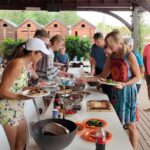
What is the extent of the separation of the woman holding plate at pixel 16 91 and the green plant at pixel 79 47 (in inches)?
319

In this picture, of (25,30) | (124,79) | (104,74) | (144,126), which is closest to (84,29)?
(25,30)

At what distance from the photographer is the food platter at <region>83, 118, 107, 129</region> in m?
1.93

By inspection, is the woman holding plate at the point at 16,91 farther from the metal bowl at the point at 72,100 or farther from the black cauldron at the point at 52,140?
the black cauldron at the point at 52,140

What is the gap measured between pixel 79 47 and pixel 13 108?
27.4 feet

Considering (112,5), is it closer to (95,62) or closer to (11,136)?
(95,62)

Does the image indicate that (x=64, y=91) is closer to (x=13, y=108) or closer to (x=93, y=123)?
(x=13, y=108)

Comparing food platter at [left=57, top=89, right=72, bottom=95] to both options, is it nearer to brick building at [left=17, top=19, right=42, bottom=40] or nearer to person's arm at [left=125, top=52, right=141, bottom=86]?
person's arm at [left=125, top=52, right=141, bottom=86]

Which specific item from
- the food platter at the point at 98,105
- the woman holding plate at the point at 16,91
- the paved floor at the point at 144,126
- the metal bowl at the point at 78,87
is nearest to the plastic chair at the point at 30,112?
the woman holding plate at the point at 16,91

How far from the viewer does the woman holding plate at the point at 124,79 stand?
2572 mm

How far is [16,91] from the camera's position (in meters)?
2.10

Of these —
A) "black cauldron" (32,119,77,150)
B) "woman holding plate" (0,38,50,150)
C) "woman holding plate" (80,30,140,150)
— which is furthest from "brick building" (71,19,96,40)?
"black cauldron" (32,119,77,150)

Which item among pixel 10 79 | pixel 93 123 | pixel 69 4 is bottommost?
pixel 93 123

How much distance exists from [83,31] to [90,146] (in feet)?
44.1

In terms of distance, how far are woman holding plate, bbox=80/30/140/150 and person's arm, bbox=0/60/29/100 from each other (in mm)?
955
